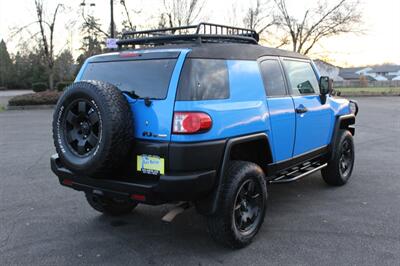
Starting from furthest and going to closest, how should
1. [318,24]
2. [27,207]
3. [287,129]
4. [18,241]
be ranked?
[318,24], [27,207], [287,129], [18,241]

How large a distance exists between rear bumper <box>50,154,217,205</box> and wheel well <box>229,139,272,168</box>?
0.64m

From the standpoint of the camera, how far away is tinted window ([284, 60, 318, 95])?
495 centimetres

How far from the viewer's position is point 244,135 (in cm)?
382

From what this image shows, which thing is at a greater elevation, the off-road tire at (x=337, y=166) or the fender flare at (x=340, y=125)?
the fender flare at (x=340, y=125)

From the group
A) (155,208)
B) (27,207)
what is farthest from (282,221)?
(27,207)

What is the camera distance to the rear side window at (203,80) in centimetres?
346

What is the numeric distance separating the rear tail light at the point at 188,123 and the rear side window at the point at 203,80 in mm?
145

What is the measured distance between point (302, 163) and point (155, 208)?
6.35 ft

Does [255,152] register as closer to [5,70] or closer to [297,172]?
[297,172]

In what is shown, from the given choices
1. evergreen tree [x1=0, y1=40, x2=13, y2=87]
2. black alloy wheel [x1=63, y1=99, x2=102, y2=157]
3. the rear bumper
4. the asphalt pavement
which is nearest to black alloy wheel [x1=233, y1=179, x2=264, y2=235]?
the asphalt pavement

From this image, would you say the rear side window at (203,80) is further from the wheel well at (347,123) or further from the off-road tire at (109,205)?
the wheel well at (347,123)

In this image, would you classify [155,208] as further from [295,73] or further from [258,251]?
[295,73]

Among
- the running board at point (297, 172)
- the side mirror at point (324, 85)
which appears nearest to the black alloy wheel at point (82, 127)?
the running board at point (297, 172)

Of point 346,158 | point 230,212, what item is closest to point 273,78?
point 230,212
